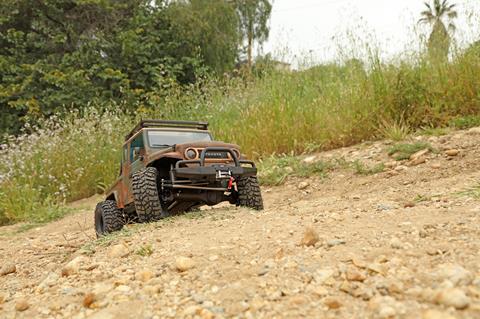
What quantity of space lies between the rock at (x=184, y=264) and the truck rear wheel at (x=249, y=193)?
1.95 m

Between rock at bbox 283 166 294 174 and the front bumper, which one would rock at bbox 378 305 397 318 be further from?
rock at bbox 283 166 294 174

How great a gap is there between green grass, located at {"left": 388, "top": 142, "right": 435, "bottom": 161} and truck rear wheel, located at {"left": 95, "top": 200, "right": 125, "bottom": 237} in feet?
10.0

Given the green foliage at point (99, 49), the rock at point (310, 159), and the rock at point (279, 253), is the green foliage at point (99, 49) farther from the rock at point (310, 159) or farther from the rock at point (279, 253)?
the rock at point (279, 253)

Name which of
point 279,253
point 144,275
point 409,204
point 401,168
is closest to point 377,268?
point 279,253

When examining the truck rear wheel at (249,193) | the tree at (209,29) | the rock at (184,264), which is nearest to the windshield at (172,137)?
the truck rear wheel at (249,193)

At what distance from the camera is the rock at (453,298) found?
1224 millimetres

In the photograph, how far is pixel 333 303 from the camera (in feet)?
4.53

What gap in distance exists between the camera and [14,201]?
6.96 m

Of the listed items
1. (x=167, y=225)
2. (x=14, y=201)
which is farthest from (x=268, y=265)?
(x=14, y=201)

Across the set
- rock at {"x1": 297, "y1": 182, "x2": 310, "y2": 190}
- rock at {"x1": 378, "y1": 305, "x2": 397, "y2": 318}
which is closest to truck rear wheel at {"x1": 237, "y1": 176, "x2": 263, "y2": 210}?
rock at {"x1": 297, "y1": 182, "x2": 310, "y2": 190}

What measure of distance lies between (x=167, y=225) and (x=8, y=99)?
49.0 ft

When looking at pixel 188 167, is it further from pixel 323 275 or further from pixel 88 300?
pixel 323 275

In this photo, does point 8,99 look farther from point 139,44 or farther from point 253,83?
point 253,83

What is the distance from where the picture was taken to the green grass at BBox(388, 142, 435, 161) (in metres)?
4.94
